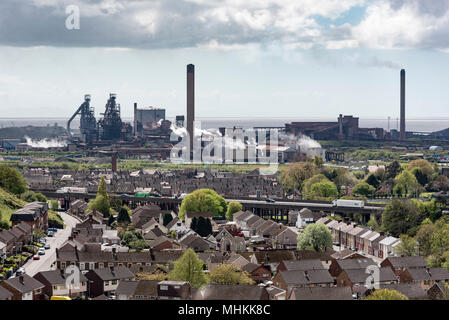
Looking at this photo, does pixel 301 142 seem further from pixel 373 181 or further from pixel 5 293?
pixel 5 293

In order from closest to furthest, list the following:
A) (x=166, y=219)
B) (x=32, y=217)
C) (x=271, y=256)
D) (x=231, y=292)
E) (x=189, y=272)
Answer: (x=231, y=292) → (x=189, y=272) → (x=271, y=256) → (x=32, y=217) → (x=166, y=219)

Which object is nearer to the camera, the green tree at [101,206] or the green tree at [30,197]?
the green tree at [101,206]

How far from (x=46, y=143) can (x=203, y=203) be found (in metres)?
69.8

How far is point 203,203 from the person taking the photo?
3619 cm

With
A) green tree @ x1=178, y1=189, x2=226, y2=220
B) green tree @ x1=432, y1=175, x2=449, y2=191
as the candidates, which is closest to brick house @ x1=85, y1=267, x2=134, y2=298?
green tree @ x1=178, y1=189, x2=226, y2=220

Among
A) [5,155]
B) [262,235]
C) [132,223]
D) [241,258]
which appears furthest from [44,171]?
[241,258]

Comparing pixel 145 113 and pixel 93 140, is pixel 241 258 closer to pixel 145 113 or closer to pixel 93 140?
pixel 93 140

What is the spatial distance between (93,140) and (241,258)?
68.8 metres

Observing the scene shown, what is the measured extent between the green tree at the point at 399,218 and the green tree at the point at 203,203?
9.28 metres

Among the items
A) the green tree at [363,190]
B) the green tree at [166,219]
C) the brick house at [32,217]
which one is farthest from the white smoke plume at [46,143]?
the brick house at [32,217]

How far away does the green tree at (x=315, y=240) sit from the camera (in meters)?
25.5

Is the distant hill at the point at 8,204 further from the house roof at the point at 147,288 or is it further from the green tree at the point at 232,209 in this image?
the house roof at the point at 147,288

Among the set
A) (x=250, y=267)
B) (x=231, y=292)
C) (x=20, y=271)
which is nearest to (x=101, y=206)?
(x=20, y=271)

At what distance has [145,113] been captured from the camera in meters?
109
